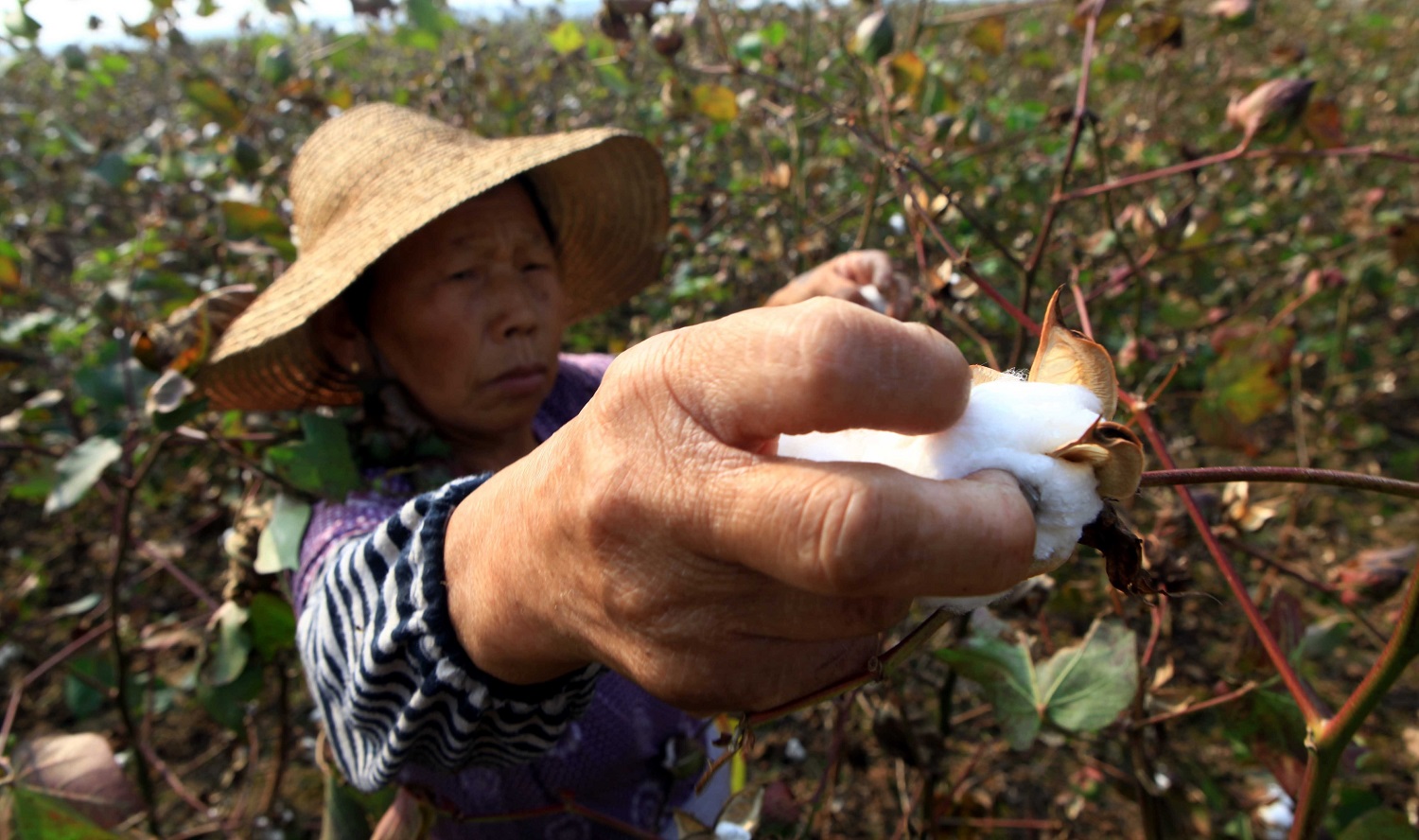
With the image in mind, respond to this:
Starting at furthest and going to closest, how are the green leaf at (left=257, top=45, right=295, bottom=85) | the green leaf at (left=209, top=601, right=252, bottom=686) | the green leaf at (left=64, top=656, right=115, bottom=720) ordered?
the green leaf at (left=257, top=45, right=295, bottom=85) < the green leaf at (left=64, top=656, right=115, bottom=720) < the green leaf at (left=209, top=601, right=252, bottom=686)

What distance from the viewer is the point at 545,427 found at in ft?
4.07

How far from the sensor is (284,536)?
1007 mm

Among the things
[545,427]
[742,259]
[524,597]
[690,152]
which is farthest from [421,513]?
[690,152]

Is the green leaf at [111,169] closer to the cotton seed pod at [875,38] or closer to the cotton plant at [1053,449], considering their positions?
the cotton seed pod at [875,38]

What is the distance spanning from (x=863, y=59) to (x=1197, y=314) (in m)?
1.03

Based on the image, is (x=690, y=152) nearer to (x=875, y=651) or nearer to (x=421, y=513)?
(x=421, y=513)

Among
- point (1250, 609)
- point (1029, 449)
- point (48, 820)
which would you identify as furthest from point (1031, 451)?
point (48, 820)

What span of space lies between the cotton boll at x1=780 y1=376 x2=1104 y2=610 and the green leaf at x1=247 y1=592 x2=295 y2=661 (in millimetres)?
1079

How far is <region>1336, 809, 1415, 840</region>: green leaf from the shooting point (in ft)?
2.64

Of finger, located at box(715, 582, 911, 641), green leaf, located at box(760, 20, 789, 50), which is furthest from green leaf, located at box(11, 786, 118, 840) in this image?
green leaf, located at box(760, 20, 789, 50)

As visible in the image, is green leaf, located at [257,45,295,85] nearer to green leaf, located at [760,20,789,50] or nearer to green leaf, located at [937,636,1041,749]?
green leaf, located at [760,20,789,50]

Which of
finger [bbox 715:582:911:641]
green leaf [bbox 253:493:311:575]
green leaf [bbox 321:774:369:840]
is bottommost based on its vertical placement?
green leaf [bbox 321:774:369:840]

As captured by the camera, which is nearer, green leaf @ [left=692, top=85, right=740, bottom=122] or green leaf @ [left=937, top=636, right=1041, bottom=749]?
green leaf @ [left=937, top=636, right=1041, bottom=749]

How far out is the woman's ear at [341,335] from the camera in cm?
110
